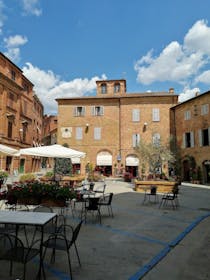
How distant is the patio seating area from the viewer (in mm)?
Result: 3281

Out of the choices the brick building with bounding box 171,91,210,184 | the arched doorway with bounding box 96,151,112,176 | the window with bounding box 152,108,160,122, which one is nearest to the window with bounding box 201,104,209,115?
the brick building with bounding box 171,91,210,184

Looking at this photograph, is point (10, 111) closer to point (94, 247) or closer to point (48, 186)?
point (48, 186)

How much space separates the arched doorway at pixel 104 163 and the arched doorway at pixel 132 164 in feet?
6.73

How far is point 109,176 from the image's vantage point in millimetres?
25578

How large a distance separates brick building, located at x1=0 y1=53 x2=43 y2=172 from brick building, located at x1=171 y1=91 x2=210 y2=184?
19.9 m

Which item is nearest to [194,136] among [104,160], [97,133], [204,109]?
[204,109]

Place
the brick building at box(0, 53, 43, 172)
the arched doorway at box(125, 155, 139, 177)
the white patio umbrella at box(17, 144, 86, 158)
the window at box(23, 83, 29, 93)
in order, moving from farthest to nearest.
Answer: the window at box(23, 83, 29, 93), the arched doorway at box(125, 155, 139, 177), the brick building at box(0, 53, 43, 172), the white patio umbrella at box(17, 144, 86, 158)

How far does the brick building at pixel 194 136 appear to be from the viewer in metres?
20.5

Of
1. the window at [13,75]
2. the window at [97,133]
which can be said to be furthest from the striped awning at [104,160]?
the window at [13,75]

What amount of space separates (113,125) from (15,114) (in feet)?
41.8

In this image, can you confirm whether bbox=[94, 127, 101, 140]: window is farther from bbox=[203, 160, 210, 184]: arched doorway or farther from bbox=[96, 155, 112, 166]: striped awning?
bbox=[203, 160, 210, 184]: arched doorway

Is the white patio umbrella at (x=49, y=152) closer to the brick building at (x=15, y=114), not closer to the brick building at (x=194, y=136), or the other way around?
the brick building at (x=194, y=136)

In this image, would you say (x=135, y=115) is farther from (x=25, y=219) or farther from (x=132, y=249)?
(x=25, y=219)

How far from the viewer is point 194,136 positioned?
21984 mm
